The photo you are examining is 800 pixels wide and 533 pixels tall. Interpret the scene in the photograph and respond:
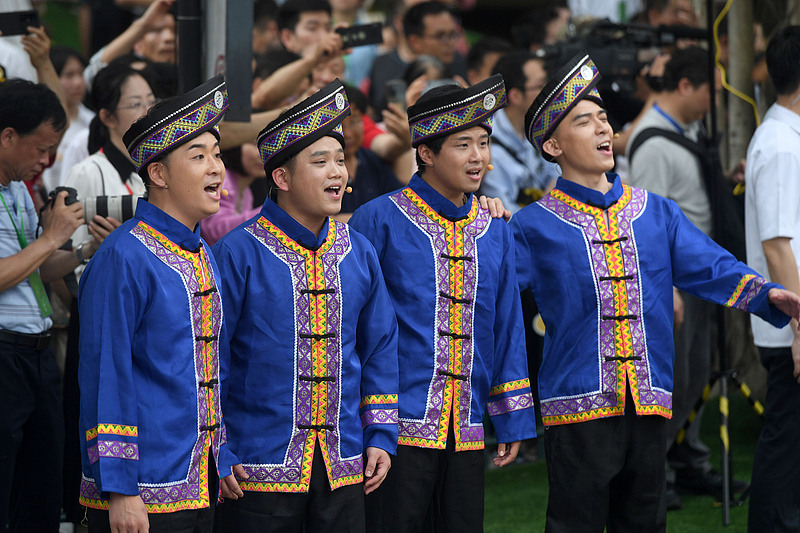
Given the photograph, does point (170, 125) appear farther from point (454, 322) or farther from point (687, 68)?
point (687, 68)

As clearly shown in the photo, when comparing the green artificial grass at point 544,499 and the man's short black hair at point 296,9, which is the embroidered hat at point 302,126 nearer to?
the green artificial grass at point 544,499

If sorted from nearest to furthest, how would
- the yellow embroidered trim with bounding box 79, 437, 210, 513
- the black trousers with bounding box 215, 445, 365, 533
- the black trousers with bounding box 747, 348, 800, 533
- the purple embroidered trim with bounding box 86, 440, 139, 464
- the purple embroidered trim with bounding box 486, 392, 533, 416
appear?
the purple embroidered trim with bounding box 86, 440, 139, 464 → the yellow embroidered trim with bounding box 79, 437, 210, 513 → the black trousers with bounding box 215, 445, 365, 533 → the purple embroidered trim with bounding box 486, 392, 533, 416 → the black trousers with bounding box 747, 348, 800, 533

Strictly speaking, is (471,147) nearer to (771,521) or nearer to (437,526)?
(437,526)

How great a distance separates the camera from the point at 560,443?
378 centimetres

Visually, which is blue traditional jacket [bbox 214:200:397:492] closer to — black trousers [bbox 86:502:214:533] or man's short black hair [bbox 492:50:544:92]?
black trousers [bbox 86:502:214:533]

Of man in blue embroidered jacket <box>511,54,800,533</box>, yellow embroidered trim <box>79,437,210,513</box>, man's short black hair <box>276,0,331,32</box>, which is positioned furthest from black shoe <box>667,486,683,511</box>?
man's short black hair <box>276,0,331,32</box>

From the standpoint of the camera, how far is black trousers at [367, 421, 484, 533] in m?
3.57

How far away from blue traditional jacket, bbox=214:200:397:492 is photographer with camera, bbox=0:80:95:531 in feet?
2.54

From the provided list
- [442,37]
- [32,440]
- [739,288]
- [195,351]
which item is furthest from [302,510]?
[442,37]

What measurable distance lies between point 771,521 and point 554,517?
0.99m

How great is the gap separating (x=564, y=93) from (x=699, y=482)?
8.84 ft

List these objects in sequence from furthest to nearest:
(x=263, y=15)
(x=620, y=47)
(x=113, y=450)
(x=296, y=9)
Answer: (x=263, y=15)
(x=296, y=9)
(x=620, y=47)
(x=113, y=450)

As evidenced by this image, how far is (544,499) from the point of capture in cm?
567

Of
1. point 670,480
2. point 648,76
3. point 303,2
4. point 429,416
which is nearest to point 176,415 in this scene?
point 429,416
